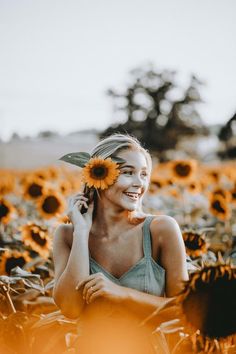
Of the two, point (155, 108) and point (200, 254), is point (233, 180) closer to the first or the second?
point (200, 254)

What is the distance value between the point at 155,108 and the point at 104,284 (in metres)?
20.9

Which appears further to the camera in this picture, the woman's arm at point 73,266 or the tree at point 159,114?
the tree at point 159,114

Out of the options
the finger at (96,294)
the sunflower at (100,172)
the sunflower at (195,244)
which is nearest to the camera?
the finger at (96,294)

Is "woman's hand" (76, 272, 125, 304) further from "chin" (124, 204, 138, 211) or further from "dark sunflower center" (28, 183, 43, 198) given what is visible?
"dark sunflower center" (28, 183, 43, 198)

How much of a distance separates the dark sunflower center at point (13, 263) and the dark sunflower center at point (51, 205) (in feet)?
3.67

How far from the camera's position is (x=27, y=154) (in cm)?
1416

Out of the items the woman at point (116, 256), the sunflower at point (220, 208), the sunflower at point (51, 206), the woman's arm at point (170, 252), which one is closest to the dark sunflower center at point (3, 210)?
the sunflower at point (51, 206)

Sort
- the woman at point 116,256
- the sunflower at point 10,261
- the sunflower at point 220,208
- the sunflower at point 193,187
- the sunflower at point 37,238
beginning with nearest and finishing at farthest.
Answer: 1. the woman at point 116,256
2. the sunflower at point 10,261
3. the sunflower at point 37,238
4. the sunflower at point 220,208
5. the sunflower at point 193,187

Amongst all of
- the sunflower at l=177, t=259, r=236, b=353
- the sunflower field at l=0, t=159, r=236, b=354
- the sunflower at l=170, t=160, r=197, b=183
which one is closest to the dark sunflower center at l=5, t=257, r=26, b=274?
the sunflower field at l=0, t=159, r=236, b=354

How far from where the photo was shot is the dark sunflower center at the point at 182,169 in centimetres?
558

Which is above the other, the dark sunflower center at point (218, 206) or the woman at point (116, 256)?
the woman at point (116, 256)

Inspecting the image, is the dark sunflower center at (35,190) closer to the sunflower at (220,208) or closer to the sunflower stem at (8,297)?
the sunflower at (220,208)

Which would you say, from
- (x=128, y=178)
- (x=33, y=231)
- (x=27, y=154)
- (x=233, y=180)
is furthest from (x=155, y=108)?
(x=128, y=178)

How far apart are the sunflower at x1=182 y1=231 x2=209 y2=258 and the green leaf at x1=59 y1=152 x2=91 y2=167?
96 centimetres
